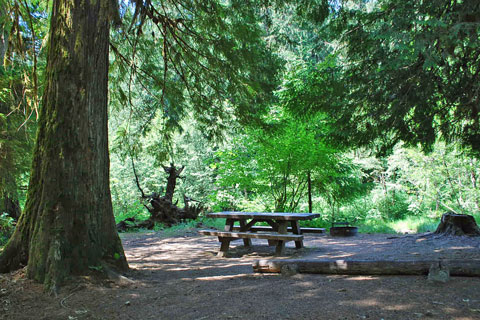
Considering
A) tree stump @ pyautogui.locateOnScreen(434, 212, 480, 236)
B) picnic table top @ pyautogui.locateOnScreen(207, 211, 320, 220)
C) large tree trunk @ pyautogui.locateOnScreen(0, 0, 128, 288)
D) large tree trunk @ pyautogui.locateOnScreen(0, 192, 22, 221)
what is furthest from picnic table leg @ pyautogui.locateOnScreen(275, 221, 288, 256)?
large tree trunk @ pyautogui.locateOnScreen(0, 192, 22, 221)

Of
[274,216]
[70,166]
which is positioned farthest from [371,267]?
[70,166]

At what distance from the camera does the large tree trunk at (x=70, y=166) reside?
400 centimetres

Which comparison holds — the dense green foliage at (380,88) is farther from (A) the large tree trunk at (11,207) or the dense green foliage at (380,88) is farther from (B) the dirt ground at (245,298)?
(A) the large tree trunk at (11,207)

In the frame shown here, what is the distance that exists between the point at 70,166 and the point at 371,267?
142 inches

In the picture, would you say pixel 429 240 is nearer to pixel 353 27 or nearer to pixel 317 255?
pixel 317 255

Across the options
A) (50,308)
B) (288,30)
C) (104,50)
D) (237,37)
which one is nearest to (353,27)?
(237,37)

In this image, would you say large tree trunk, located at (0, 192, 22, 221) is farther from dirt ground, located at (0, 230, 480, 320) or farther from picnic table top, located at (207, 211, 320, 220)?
dirt ground, located at (0, 230, 480, 320)

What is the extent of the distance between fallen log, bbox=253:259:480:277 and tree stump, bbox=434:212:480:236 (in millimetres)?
3858

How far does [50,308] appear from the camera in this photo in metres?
3.38


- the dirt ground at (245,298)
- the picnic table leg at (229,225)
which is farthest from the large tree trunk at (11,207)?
the dirt ground at (245,298)

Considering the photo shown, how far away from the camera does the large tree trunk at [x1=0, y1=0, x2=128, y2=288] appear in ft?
13.1

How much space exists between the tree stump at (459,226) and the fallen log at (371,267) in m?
3.86

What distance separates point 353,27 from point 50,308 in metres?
5.57

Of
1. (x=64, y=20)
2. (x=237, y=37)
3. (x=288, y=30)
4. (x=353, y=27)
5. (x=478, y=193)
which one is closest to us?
(x=64, y=20)
